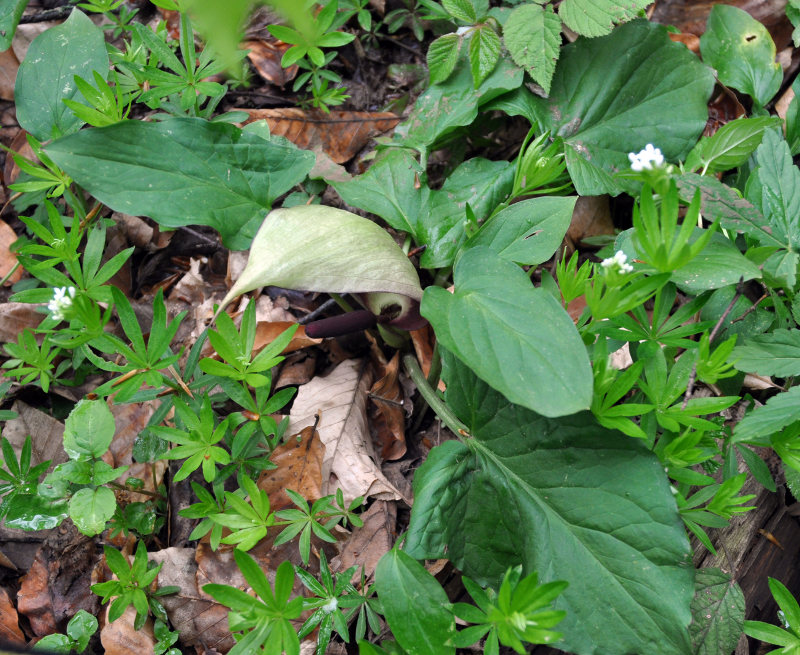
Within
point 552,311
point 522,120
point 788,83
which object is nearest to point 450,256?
A: point 552,311

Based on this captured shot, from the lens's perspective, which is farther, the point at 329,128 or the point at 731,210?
the point at 329,128

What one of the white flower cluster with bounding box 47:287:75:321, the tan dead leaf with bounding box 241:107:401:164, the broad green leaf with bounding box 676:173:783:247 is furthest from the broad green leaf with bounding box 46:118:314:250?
the broad green leaf with bounding box 676:173:783:247

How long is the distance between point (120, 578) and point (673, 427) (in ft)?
4.94

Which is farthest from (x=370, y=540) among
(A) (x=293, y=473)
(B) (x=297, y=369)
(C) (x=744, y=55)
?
(C) (x=744, y=55)

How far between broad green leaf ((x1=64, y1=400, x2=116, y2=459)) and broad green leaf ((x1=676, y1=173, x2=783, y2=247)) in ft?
5.64

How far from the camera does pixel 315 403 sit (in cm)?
203

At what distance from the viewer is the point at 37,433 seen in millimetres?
2080

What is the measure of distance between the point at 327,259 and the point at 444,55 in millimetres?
939

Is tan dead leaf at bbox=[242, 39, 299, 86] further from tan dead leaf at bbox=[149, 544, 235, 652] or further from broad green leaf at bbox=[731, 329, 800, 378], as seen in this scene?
broad green leaf at bbox=[731, 329, 800, 378]

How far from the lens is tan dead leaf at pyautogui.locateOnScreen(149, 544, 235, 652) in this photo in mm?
1745

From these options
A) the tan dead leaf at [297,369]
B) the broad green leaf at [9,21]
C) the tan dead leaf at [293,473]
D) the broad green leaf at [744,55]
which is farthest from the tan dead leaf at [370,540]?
the broad green leaf at [9,21]

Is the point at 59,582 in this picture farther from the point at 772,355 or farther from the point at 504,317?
the point at 772,355

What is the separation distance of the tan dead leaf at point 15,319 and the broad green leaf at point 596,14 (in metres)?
2.17

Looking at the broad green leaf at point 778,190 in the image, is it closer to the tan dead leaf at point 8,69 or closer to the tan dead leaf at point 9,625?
the tan dead leaf at point 9,625
